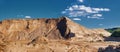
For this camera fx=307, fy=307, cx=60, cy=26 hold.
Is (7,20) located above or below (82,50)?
above

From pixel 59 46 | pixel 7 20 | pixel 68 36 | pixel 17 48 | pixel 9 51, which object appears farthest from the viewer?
pixel 7 20

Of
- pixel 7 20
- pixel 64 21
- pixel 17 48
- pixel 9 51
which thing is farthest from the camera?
pixel 7 20

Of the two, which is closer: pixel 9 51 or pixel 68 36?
pixel 9 51

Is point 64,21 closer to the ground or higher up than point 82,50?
higher up

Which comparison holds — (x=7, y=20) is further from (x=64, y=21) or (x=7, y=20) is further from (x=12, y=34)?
(x=64, y=21)

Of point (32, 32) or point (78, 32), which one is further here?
point (32, 32)

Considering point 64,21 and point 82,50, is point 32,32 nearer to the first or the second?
point 64,21

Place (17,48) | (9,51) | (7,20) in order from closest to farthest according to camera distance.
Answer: (9,51) < (17,48) < (7,20)

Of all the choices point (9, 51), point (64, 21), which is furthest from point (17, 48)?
point (64, 21)

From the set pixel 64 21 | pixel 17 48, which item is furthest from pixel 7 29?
pixel 17 48
